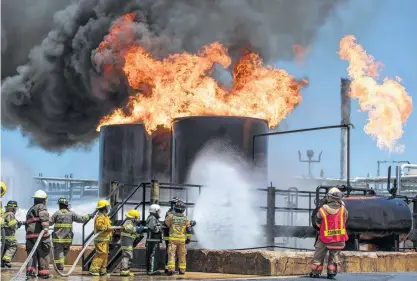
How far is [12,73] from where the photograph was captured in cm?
3216

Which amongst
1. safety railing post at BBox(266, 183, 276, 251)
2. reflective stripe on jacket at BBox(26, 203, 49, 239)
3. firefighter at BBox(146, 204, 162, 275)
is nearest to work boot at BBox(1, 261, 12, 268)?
reflective stripe on jacket at BBox(26, 203, 49, 239)

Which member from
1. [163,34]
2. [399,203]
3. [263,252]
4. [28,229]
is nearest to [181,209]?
[263,252]

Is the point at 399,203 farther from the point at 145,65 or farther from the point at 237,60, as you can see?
the point at 145,65

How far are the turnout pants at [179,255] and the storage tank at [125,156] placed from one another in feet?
35.0

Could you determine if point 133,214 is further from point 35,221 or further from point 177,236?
point 35,221

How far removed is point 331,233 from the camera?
49.9 ft

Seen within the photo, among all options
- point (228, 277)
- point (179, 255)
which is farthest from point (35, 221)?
point (228, 277)

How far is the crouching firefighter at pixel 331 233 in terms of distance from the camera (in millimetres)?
15148

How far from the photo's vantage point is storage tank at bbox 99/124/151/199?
2750 cm

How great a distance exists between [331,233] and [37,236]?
18.2 feet

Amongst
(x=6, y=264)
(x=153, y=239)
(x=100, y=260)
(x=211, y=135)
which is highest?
(x=211, y=135)

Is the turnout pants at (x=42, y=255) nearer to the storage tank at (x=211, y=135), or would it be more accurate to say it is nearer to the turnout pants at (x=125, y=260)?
the turnout pants at (x=125, y=260)

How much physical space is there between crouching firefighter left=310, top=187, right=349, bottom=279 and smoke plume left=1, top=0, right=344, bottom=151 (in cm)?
1154

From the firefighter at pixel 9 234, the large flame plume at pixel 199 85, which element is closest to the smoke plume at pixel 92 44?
the large flame plume at pixel 199 85
